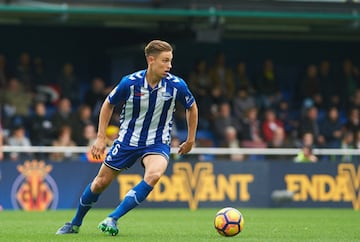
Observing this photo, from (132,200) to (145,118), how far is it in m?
0.90

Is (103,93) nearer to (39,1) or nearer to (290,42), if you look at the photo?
(39,1)

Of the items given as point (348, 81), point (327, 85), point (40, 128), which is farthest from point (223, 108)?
point (348, 81)

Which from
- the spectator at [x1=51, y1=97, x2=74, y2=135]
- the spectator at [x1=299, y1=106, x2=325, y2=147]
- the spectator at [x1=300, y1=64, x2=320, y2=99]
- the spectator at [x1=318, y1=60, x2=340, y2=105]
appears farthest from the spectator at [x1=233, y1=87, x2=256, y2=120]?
the spectator at [x1=51, y1=97, x2=74, y2=135]

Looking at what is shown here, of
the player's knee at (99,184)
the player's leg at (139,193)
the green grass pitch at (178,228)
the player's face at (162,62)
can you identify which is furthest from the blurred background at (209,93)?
the player's face at (162,62)

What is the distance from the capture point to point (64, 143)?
744 inches

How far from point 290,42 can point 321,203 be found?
803cm

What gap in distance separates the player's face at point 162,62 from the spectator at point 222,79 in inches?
504

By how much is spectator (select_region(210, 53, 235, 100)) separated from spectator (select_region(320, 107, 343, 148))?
7.49 ft

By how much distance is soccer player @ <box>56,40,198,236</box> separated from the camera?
9.82 m

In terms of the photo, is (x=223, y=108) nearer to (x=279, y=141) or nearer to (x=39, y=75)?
(x=279, y=141)

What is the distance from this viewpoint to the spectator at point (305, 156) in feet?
63.9

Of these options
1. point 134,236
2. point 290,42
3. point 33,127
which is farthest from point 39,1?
point 134,236

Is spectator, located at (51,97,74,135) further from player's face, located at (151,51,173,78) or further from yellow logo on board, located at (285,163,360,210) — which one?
player's face, located at (151,51,173,78)

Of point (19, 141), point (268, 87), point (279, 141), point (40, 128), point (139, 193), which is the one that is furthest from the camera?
point (268, 87)
